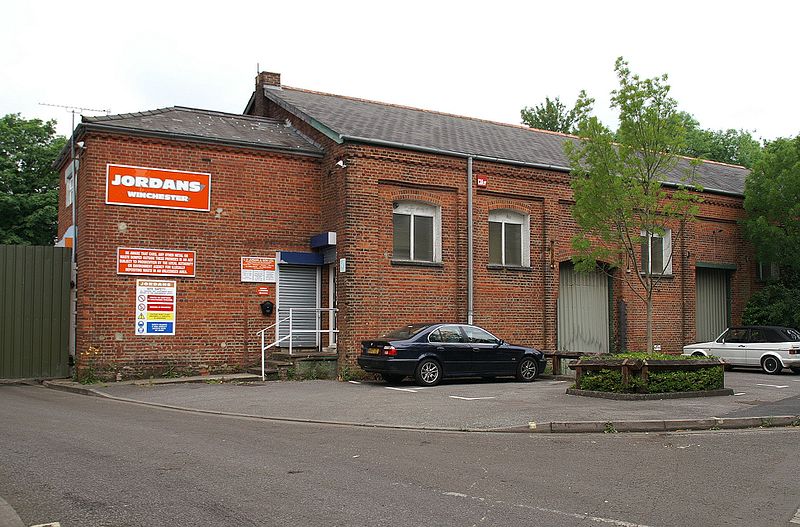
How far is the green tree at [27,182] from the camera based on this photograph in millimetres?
36312

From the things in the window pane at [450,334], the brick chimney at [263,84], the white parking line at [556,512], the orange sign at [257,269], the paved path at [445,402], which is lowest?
the paved path at [445,402]

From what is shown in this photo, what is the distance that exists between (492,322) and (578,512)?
1503 cm

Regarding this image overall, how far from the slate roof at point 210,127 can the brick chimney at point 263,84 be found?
2230 mm

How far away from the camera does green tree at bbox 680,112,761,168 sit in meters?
50.2

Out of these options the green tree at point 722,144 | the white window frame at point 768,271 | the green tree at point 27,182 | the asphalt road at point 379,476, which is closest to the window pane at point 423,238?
the asphalt road at point 379,476

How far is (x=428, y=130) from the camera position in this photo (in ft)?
75.3

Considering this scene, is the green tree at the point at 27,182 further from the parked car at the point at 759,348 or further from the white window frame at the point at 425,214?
the parked car at the point at 759,348

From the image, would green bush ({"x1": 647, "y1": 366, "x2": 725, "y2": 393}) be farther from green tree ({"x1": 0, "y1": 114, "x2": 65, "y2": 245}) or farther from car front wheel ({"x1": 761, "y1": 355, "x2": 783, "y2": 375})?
green tree ({"x1": 0, "y1": 114, "x2": 65, "y2": 245})

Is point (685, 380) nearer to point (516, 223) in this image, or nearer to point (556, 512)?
point (516, 223)

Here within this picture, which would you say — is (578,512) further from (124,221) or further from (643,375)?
(124,221)

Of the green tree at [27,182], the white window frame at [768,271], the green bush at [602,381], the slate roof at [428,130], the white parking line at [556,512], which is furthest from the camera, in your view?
the green tree at [27,182]

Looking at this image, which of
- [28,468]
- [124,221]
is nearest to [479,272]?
[124,221]

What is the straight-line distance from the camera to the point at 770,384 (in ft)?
58.6

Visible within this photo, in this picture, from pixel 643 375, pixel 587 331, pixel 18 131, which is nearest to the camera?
pixel 643 375
